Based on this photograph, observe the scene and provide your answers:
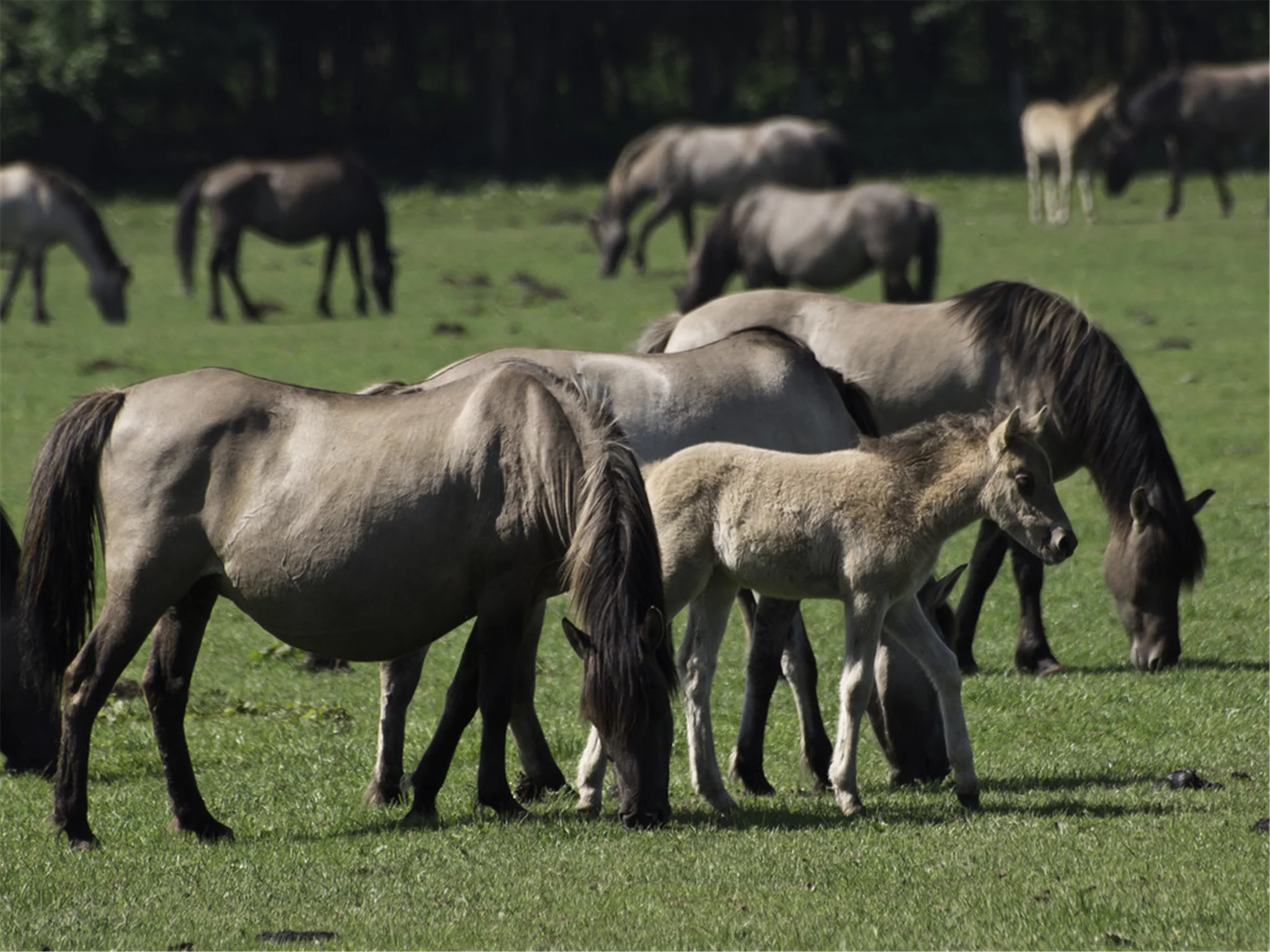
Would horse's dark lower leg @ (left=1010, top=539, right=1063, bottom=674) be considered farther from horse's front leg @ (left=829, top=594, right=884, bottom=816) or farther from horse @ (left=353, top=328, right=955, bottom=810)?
horse's front leg @ (left=829, top=594, right=884, bottom=816)

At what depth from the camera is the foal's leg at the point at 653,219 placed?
3045 cm

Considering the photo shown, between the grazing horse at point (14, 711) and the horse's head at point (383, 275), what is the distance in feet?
60.1

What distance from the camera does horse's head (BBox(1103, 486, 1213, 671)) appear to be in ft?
33.1

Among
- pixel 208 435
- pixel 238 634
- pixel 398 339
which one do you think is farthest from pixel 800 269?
pixel 208 435

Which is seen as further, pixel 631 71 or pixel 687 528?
pixel 631 71

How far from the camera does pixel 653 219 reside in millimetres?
31609

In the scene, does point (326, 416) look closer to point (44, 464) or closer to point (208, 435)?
point (208, 435)

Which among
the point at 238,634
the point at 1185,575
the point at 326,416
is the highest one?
the point at 326,416

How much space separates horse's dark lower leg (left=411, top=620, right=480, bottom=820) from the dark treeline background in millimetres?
36443

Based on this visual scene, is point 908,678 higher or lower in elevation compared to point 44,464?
lower

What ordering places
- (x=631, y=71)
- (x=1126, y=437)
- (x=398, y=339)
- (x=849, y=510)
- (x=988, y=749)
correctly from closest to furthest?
(x=849, y=510) → (x=988, y=749) → (x=1126, y=437) → (x=398, y=339) → (x=631, y=71)

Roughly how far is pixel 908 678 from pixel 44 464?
368 cm

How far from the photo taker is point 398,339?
23.5m

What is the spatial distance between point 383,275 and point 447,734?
2099cm
